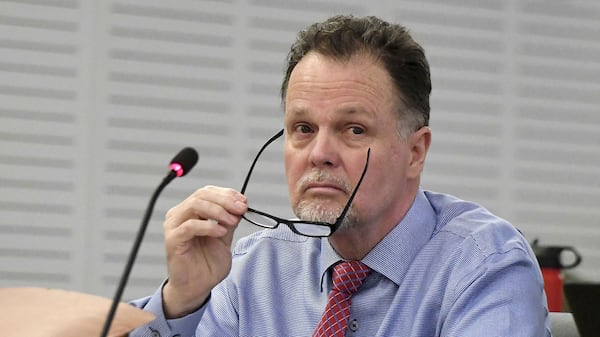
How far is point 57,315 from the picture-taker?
129cm

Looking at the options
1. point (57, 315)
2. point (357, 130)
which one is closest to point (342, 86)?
point (357, 130)

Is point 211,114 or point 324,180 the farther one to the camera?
point 211,114

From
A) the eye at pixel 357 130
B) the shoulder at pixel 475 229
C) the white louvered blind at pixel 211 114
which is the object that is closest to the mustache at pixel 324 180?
the eye at pixel 357 130

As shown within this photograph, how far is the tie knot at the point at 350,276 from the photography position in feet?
5.74

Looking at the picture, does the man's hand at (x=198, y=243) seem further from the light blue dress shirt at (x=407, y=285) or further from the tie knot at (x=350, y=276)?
the tie knot at (x=350, y=276)

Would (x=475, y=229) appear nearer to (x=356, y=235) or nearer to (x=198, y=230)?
(x=356, y=235)

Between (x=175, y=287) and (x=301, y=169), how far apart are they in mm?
312

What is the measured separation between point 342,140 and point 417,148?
221 millimetres

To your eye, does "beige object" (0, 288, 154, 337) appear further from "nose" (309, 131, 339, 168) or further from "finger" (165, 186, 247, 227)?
"nose" (309, 131, 339, 168)

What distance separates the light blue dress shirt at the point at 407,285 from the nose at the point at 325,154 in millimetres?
210

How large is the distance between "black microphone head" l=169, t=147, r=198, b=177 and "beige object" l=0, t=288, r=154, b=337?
204 mm

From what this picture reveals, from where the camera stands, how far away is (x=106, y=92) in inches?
140

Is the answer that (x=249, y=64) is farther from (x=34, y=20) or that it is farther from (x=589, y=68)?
(x=589, y=68)

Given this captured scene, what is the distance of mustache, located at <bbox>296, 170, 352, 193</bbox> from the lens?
5.46 ft
